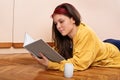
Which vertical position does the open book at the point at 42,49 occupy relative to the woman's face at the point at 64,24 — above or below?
below

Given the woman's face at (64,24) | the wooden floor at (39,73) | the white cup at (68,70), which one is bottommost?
the wooden floor at (39,73)

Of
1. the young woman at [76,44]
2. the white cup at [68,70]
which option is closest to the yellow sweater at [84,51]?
the young woman at [76,44]

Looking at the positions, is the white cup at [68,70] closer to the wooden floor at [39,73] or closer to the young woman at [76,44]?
the wooden floor at [39,73]

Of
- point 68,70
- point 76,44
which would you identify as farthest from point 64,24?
point 68,70

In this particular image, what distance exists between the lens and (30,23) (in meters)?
2.63

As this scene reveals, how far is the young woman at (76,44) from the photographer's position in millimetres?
1737

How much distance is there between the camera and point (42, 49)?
5.57 ft

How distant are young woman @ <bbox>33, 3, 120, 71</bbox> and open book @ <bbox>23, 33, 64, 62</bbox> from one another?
4cm

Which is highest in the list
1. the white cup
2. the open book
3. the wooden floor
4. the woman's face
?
the woman's face

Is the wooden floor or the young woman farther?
the young woman

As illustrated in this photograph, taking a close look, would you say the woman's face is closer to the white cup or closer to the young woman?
the young woman

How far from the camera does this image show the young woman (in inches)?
68.4

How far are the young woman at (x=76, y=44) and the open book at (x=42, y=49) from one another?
0.04m

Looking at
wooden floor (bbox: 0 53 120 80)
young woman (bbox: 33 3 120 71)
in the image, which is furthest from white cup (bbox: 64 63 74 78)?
young woman (bbox: 33 3 120 71)
